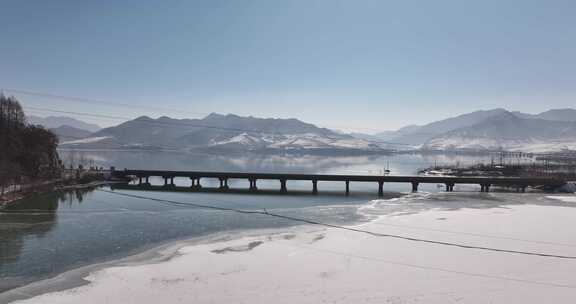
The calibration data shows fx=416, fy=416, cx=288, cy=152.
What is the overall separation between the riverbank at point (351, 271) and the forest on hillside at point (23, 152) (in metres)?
43.4

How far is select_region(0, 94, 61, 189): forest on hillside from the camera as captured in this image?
→ 58.2 m

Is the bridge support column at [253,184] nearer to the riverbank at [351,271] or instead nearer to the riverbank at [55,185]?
the riverbank at [55,185]

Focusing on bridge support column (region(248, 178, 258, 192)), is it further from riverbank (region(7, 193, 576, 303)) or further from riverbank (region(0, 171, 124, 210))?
riverbank (region(7, 193, 576, 303))

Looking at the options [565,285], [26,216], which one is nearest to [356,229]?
[565,285]

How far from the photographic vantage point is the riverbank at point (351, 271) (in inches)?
688

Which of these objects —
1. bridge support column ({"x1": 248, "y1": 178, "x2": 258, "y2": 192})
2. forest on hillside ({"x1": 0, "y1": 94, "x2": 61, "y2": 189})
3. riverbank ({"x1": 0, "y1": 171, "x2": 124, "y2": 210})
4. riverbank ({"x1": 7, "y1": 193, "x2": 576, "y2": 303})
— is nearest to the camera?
riverbank ({"x1": 7, "y1": 193, "x2": 576, "y2": 303})

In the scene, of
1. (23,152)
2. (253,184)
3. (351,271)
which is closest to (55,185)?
(23,152)

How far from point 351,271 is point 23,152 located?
63.6 m

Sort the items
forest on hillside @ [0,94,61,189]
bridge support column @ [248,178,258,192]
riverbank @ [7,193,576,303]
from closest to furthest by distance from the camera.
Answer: riverbank @ [7,193,576,303]
forest on hillside @ [0,94,61,189]
bridge support column @ [248,178,258,192]

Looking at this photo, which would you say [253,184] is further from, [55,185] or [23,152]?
[23,152]

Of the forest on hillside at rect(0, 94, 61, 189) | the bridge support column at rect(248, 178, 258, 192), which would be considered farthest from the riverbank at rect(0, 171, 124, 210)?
the bridge support column at rect(248, 178, 258, 192)

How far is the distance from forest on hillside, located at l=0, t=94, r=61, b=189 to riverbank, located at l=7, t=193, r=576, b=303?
43.4m

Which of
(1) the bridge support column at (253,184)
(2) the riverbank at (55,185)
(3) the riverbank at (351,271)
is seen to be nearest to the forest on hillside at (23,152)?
(2) the riverbank at (55,185)

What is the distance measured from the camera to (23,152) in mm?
65750
